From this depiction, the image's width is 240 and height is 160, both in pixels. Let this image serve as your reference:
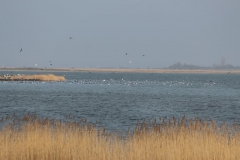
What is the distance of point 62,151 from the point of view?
A: 1286cm

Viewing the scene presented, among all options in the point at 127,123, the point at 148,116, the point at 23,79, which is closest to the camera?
the point at 127,123

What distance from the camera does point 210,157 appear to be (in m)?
12.4

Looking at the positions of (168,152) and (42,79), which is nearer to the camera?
(168,152)

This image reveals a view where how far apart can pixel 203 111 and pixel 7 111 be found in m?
17.6

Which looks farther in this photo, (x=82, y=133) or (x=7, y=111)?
(x=7, y=111)

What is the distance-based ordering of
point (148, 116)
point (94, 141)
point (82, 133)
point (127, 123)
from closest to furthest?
point (94, 141), point (82, 133), point (127, 123), point (148, 116)

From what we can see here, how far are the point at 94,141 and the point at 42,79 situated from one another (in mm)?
A: 92377

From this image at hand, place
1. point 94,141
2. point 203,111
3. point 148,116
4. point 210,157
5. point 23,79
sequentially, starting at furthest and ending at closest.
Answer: point 23,79 < point 203,111 < point 148,116 < point 94,141 < point 210,157

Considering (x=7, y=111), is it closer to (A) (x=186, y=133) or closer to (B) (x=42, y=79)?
(A) (x=186, y=133)

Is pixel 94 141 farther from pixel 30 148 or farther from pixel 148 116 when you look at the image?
pixel 148 116

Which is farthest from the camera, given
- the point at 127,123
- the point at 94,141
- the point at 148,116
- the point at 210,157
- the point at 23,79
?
the point at 23,79

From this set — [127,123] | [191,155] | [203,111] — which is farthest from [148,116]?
[191,155]

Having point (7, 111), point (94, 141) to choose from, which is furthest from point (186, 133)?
point (7, 111)

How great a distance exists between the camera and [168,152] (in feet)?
40.9
